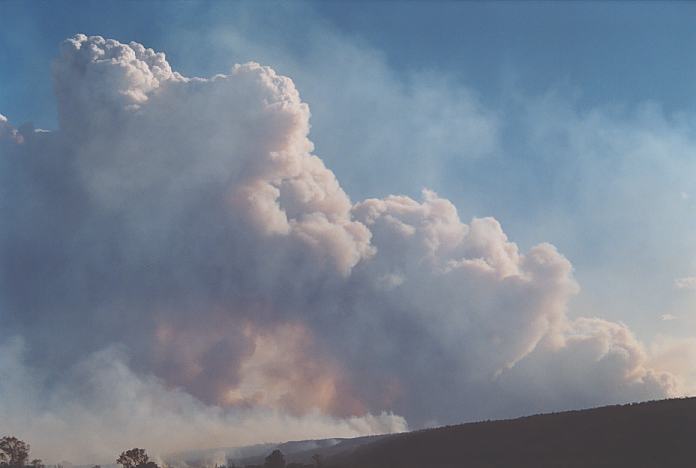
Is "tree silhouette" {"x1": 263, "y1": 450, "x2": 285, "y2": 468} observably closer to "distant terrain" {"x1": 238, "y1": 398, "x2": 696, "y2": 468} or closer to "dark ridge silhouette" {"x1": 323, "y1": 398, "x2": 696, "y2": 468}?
"dark ridge silhouette" {"x1": 323, "y1": 398, "x2": 696, "y2": 468}

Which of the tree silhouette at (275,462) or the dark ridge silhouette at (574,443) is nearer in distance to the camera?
the dark ridge silhouette at (574,443)

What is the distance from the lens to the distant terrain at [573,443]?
148625 millimetres

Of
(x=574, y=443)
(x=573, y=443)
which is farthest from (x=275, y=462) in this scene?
(x=574, y=443)

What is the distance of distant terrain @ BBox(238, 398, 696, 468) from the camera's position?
148625 millimetres

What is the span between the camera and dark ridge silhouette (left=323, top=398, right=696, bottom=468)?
5851 inches

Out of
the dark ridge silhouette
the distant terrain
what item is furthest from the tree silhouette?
the distant terrain

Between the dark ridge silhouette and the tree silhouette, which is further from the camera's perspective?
the tree silhouette

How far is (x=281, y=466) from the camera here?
184 meters

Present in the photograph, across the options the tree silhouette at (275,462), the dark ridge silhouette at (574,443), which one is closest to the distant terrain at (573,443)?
the dark ridge silhouette at (574,443)

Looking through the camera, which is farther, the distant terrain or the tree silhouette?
the tree silhouette

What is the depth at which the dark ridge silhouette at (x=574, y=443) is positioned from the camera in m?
149

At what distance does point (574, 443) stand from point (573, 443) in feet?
0.76

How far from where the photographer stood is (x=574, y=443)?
535 feet

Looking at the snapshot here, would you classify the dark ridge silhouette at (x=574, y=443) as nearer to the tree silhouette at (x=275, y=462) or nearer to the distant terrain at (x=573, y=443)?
the distant terrain at (x=573, y=443)
